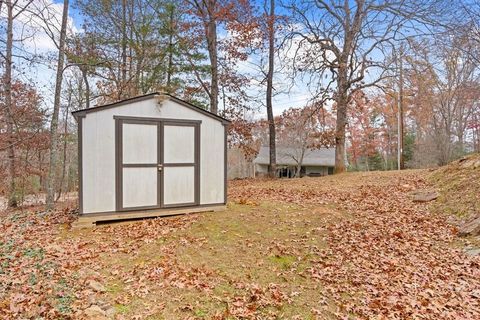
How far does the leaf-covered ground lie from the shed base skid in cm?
18

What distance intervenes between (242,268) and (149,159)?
10.2 ft

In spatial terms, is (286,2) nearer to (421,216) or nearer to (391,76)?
(391,76)

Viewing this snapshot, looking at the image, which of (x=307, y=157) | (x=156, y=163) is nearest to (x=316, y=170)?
(x=307, y=157)

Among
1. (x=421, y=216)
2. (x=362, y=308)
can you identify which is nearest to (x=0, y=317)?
(x=362, y=308)

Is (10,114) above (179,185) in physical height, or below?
above

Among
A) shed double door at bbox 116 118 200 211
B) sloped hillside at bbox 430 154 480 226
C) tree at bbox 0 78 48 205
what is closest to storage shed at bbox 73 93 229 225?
shed double door at bbox 116 118 200 211

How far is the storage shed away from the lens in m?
5.93

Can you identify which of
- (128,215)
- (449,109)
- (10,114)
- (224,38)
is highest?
(224,38)

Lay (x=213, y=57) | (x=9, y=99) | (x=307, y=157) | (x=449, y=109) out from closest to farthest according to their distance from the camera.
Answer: (x=9, y=99), (x=213, y=57), (x=449, y=109), (x=307, y=157)

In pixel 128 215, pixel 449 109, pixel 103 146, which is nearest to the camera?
pixel 103 146

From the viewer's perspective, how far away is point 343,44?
1438cm

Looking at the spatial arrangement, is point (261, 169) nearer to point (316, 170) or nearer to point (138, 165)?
point (316, 170)

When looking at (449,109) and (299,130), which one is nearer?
(299,130)

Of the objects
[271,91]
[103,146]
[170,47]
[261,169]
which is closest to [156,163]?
[103,146]
